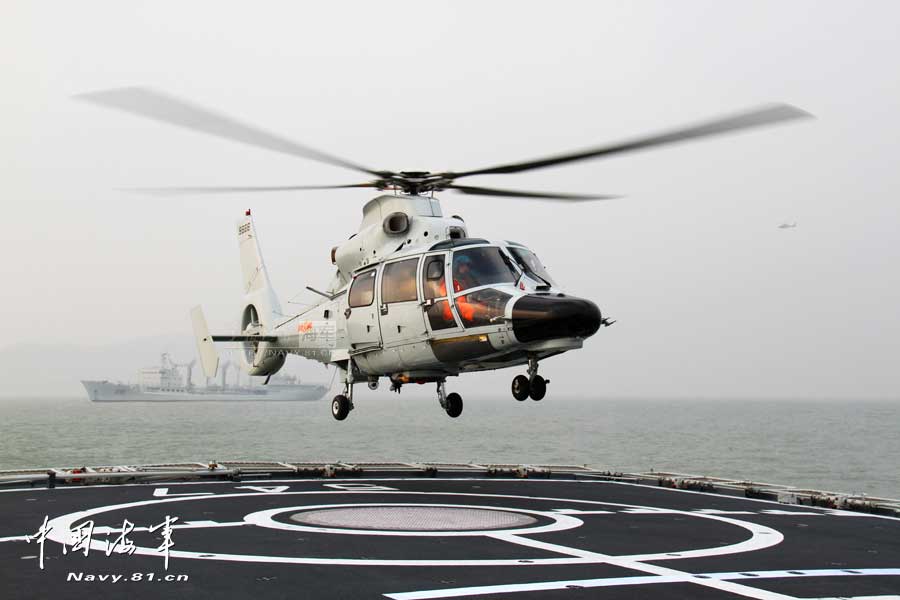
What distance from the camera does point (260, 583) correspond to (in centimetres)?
902

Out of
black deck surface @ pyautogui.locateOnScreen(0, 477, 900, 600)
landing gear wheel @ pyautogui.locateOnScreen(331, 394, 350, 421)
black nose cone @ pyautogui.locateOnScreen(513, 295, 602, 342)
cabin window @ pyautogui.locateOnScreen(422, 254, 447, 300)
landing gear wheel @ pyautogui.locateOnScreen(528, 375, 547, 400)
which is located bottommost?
black deck surface @ pyautogui.locateOnScreen(0, 477, 900, 600)

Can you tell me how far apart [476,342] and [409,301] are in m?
1.96

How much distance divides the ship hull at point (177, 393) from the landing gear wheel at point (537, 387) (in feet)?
502

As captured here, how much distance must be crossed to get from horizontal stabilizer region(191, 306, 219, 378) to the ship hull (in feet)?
477

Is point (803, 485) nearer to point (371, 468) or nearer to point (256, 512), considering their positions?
point (371, 468)

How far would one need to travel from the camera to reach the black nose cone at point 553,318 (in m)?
15.0

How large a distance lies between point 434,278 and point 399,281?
111cm

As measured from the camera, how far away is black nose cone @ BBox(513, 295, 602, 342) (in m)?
15.0

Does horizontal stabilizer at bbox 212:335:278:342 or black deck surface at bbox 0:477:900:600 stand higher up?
horizontal stabilizer at bbox 212:335:278:342

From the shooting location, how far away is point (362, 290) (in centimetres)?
1906

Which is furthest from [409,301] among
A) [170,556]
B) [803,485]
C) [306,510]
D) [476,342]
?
[803,485]

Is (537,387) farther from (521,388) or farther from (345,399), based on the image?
(345,399)

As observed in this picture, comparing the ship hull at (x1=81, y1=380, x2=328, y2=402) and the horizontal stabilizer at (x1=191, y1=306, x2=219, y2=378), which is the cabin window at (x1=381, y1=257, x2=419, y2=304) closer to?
the horizontal stabilizer at (x1=191, y1=306, x2=219, y2=378)

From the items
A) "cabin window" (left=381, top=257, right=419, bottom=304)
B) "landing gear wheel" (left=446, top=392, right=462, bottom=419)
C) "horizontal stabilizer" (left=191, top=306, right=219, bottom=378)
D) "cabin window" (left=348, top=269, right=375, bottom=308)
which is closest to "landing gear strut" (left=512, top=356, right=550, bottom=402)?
"cabin window" (left=381, top=257, right=419, bottom=304)
